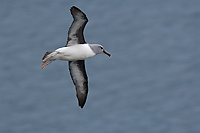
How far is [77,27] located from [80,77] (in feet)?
5.47

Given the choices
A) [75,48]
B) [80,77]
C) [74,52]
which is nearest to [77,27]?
[75,48]

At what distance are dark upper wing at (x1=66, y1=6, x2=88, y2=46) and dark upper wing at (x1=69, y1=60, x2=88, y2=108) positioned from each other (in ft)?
3.12

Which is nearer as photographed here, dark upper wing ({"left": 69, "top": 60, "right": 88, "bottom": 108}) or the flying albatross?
the flying albatross

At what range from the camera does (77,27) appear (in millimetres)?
14539

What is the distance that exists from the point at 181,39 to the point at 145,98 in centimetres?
444

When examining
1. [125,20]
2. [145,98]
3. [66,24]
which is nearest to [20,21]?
[66,24]

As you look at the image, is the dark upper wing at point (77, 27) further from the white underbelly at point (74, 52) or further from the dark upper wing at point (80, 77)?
the dark upper wing at point (80, 77)

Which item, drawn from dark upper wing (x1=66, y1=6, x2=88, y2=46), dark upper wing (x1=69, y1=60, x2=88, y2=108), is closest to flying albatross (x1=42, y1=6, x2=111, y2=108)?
dark upper wing (x1=66, y1=6, x2=88, y2=46)

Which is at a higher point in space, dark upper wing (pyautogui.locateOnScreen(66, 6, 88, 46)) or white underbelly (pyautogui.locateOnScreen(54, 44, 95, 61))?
dark upper wing (pyautogui.locateOnScreen(66, 6, 88, 46))

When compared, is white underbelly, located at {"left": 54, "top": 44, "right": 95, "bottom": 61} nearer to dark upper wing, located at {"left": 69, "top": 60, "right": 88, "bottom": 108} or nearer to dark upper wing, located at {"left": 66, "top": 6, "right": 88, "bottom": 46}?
dark upper wing, located at {"left": 66, "top": 6, "right": 88, "bottom": 46}

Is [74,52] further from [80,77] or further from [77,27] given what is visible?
[80,77]

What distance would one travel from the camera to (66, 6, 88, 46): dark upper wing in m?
14.3

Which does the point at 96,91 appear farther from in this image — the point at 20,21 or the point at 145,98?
the point at 20,21

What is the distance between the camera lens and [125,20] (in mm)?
29734
